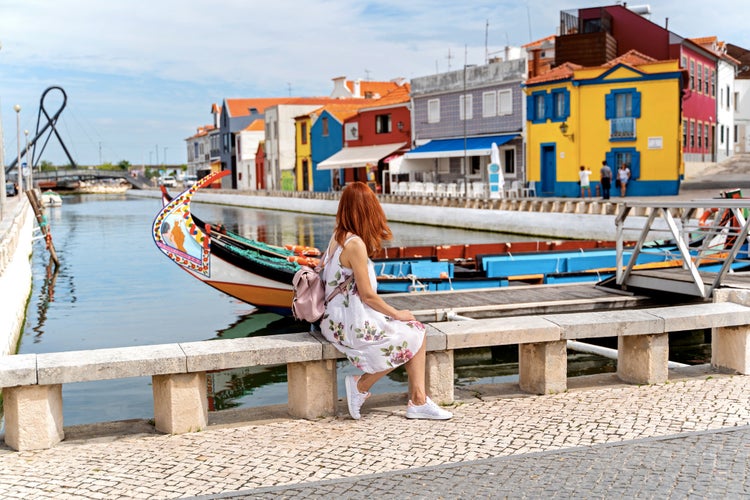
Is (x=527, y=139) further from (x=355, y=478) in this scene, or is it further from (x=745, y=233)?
(x=355, y=478)

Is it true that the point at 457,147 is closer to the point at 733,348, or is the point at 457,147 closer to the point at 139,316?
the point at 139,316

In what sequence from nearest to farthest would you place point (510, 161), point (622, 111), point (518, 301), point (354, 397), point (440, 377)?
point (354, 397) → point (440, 377) → point (518, 301) → point (622, 111) → point (510, 161)

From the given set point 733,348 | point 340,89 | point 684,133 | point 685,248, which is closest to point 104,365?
point 733,348

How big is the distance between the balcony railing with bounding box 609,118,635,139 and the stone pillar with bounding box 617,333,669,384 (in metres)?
32.2

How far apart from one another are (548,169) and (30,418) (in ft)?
124

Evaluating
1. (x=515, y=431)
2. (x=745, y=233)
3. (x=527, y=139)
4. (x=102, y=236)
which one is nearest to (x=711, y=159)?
(x=527, y=139)

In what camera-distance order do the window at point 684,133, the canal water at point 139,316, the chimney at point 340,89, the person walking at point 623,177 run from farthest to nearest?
the chimney at point 340,89, the window at point 684,133, the person walking at point 623,177, the canal water at point 139,316

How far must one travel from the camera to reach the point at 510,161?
44750 millimetres

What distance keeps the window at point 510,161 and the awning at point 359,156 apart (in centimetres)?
1013

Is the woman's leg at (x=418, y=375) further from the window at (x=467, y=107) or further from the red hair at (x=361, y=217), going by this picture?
the window at (x=467, y=107)

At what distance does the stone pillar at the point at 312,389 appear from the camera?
6500 mm

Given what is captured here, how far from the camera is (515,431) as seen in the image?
6.06 metres

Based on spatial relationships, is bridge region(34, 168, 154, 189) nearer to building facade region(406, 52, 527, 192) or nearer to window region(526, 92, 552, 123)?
building facade region(406, 52, 527, 192)

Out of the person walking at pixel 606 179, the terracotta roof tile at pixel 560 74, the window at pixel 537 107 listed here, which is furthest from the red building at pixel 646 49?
the person walking at pixel 606 179
